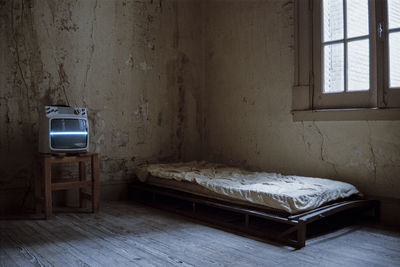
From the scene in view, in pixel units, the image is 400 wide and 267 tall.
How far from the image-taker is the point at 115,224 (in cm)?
330

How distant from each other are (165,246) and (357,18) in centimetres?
Answer: 272

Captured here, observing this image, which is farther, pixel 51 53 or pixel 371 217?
pixel 51 53

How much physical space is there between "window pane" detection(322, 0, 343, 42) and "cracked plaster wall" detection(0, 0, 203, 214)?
6.51ft

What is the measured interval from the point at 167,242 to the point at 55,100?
2.23 meters

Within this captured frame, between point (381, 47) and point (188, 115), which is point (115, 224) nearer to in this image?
point (188, 115)

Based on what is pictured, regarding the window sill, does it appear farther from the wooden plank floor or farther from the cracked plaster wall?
the cracked plaster wall

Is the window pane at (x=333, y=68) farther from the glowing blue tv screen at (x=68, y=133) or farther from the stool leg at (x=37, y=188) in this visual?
the stool leg at (x=37, y=188)

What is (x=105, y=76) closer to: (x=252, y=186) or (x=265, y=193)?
(x=252, y=186)

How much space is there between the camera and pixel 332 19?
371cm

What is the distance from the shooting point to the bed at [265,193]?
2762 millimetres

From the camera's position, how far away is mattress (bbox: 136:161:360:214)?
2838 mm

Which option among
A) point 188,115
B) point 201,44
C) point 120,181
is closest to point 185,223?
point 120,181

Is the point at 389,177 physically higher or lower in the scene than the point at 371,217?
higher

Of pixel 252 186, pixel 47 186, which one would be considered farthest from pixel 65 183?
pixel 252 186
